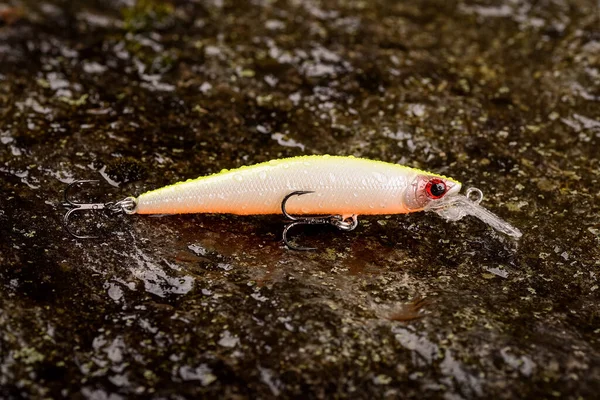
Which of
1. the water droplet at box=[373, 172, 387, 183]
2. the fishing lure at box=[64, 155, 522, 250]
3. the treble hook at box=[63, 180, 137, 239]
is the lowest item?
the treble hook at box=[63, 180, 137, 239]

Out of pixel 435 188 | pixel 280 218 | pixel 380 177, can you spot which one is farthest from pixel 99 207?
pixel 435 188

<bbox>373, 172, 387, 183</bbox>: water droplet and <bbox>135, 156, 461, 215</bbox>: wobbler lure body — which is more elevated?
<bbox>373, 172, 387, 183</bbox>: water droplet

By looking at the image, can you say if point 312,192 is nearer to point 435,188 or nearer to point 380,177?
point 380,177

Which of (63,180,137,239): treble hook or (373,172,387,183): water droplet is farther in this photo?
(63,180,137,239): treble hook

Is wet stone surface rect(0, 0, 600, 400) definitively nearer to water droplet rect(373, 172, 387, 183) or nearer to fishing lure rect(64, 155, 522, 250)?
fishing lure rect(64, 155, 522, 250)

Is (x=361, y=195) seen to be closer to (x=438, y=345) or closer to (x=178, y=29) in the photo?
(x=438, y=345)

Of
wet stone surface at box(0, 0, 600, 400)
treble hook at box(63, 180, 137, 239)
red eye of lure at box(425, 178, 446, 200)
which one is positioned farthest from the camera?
treble hook at box(63, 180, 137, 239)

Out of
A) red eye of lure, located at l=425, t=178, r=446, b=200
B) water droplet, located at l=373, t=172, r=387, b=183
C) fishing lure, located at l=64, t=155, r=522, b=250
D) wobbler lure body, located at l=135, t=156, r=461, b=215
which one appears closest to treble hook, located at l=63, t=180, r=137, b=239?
fishing lure, located at l=64, t=155, r=522, b=250

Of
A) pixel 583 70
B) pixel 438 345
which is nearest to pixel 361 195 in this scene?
pixel 438 345

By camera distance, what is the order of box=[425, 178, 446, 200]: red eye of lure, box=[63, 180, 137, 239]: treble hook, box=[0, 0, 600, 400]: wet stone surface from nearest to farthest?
box=[0, 0, 600, 400]: wet stone surface
box=[425, 178, 446, 200]: red eye of lure
box=[63, 180, 137, 239]: treble hook
